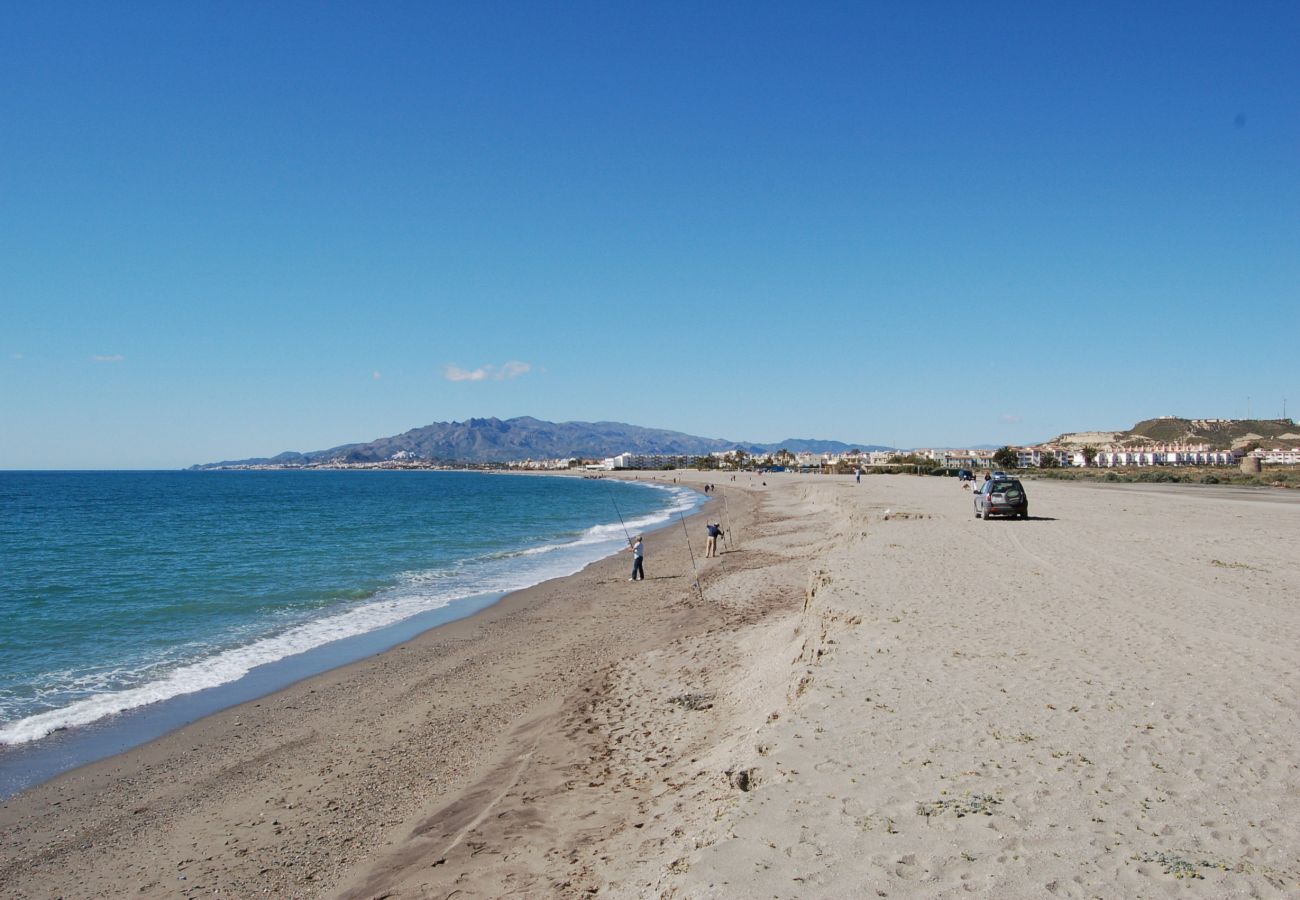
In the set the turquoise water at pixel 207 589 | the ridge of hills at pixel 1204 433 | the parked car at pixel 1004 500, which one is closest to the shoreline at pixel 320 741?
the turquoise water at pixel 207 589

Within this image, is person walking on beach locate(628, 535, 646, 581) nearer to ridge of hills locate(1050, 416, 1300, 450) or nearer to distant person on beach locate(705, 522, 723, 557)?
distant person on beach locate(705, 522, 723, 557)

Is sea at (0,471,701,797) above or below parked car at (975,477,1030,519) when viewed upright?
below

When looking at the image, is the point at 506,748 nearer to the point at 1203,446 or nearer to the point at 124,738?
the point at 124,738

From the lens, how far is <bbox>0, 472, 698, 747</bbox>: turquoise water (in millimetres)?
13852

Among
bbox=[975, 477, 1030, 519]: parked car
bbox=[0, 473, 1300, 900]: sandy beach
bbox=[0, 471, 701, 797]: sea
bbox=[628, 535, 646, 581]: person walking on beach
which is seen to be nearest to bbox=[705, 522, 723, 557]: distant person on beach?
bbox=[628, 535, 646, 581]: person walking on beach

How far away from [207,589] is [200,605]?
2.92 meters

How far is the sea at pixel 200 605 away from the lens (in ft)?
39.4

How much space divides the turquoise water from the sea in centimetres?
7

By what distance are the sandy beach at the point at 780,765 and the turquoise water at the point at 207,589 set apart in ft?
10.3

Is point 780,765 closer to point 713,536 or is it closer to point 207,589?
point 713,536

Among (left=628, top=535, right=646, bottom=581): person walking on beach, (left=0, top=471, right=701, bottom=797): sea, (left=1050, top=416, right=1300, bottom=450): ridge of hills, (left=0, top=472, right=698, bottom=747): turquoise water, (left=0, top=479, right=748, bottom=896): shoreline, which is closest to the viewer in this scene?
(left=0, top=479, right=748, bottom=896): shoreline

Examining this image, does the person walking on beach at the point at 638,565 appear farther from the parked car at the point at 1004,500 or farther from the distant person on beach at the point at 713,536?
the parked car at the point at 1004,500

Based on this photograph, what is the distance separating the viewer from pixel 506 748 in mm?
9234

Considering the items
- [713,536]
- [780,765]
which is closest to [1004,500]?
[713,536]
